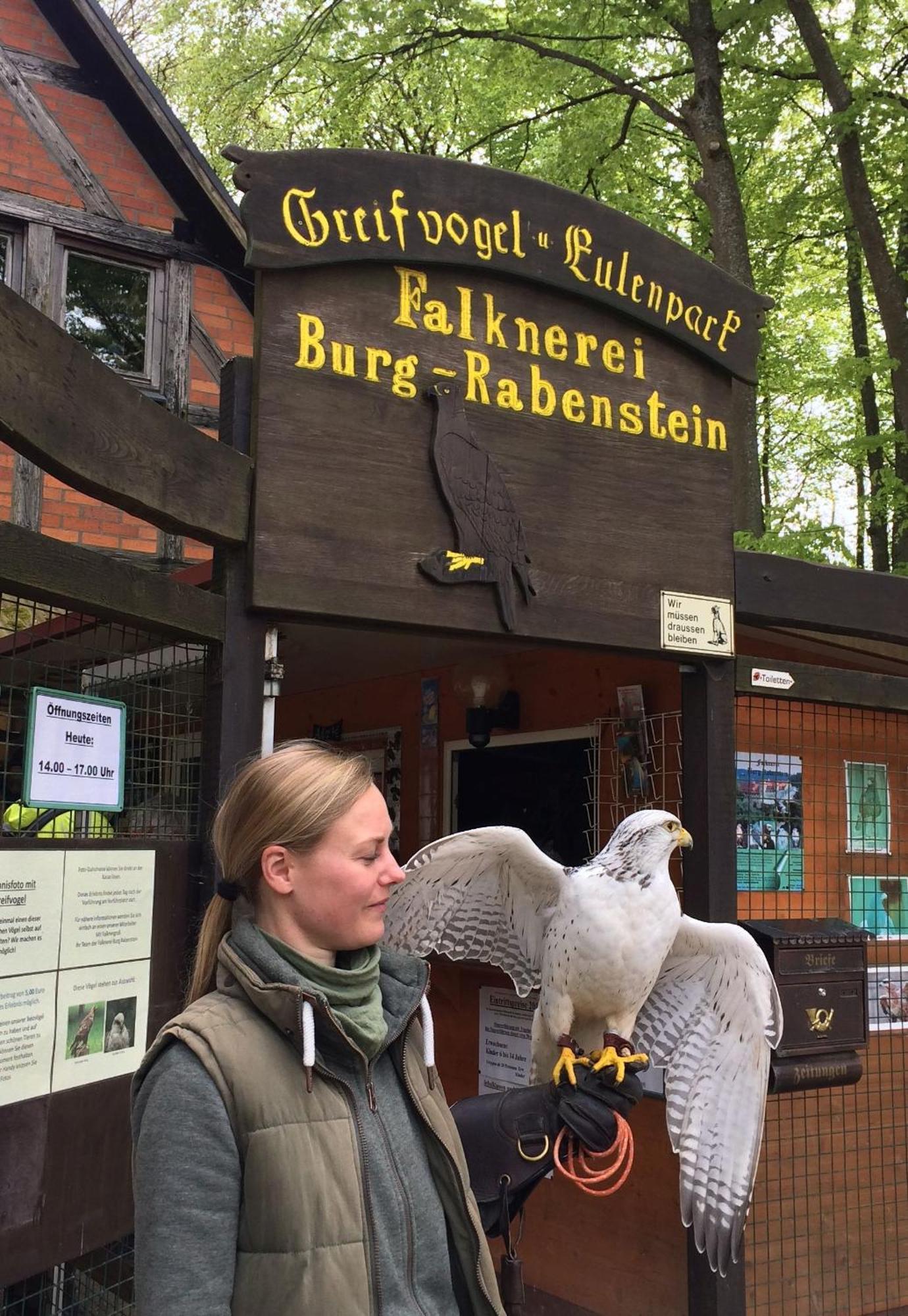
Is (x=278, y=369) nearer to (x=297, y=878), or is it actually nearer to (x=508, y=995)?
(x=297, y=878)

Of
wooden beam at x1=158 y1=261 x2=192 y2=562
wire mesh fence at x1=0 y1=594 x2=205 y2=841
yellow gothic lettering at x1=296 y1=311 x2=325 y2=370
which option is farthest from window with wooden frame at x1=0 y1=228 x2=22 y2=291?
yellow gothic lettering at x1=296 y1=311 x2=325 y2=370

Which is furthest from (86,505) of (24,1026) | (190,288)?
(24,1026)

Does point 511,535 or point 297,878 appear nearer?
point 297,878

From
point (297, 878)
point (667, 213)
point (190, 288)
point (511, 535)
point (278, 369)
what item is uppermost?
point (667, 213)

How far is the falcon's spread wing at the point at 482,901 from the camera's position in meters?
3.00

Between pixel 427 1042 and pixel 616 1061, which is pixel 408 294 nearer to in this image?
pixel 616 1061

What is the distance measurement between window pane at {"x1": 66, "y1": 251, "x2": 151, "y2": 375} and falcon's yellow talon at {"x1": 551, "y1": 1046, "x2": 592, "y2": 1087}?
19.9ft

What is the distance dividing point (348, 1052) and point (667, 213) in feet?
47.5

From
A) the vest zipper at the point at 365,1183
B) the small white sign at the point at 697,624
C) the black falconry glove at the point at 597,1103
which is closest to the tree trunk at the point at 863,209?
the small white sign at the point at 697,624

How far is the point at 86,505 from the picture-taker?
720 centimetres

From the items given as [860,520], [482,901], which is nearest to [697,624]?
[482,901]

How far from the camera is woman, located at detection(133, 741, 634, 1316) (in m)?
1.31

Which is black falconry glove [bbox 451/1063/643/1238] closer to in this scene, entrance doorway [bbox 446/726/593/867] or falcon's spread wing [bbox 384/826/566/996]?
falcon's spread wing [bbox 384/826/566/996]

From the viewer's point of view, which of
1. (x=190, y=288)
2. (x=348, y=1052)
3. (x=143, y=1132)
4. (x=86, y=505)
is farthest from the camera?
(x=190, y=288)
